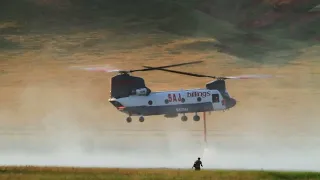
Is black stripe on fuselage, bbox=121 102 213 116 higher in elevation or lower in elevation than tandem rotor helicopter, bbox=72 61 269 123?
lower

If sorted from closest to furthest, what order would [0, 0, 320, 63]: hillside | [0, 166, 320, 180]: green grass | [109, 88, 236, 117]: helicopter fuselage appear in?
[0, 166, 320, 180]: green grass
[109, 88, 236, 117]: helicopter fuselage
[0, 0, 320, 63]: hillside

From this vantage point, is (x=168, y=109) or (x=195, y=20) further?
(x=195, y=20)

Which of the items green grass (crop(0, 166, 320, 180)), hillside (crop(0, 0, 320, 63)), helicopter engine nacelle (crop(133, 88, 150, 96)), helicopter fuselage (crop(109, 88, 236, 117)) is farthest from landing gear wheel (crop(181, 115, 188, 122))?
hillside (crop(0, 0, 320, 63))

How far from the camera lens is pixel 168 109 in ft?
127

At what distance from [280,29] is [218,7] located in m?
3.94

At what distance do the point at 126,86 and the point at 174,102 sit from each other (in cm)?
203

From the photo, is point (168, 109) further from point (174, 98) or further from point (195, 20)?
point (195, 20)

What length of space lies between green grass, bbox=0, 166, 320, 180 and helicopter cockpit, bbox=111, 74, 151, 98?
6495mm

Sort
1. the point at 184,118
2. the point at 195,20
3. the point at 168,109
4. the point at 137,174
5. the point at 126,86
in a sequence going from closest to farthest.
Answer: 1. the point at 137,174
2. the point at 126,86
3. the point at 168,109
4. the point at 184,118
5. the point at 195,20

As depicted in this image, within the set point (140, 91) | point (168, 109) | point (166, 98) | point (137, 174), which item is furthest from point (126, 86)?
point (137, 174)

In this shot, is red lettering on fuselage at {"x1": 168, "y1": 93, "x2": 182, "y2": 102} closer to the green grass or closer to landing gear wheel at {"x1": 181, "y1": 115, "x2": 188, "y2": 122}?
landing gear wheel at {"x1": 181, "y1": 115, "x2": 188, "y2": 122}

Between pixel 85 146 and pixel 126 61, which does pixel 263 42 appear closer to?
pixel 126 61

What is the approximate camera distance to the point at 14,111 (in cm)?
4416

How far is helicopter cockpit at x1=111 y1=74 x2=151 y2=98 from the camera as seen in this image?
38.3 metres
